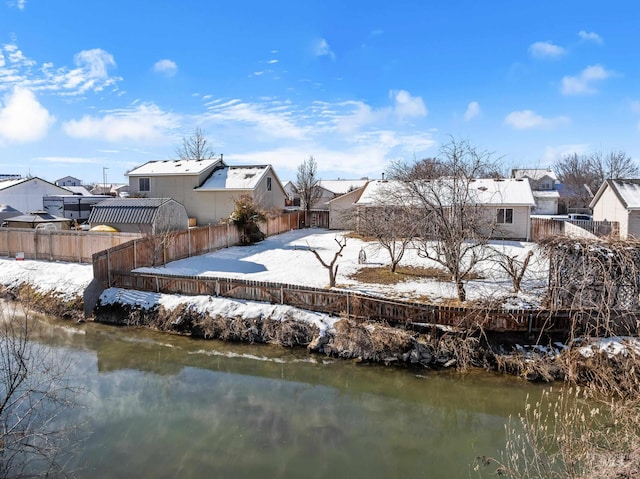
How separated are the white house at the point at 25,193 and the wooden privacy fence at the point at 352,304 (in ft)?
76.1

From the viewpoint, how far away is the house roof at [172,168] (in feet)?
108

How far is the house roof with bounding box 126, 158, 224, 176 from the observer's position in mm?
32875

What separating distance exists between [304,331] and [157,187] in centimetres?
2408

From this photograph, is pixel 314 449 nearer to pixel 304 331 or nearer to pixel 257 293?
pixel 304 331

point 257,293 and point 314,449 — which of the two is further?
point 257,293

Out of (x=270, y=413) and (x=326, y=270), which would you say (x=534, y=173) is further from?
(x=270, y=413)

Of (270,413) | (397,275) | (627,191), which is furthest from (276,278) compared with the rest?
Answer: (627,191)

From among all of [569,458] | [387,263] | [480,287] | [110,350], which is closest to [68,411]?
[110,350]

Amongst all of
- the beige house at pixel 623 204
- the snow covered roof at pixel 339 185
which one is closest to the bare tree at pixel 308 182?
the snow covered roof at pixel 339 185

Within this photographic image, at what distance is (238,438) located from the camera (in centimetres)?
869

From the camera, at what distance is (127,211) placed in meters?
21.5

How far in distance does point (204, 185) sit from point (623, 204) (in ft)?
87.9

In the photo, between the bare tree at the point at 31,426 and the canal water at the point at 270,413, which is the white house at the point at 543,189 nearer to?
the canal water at the point at 270,413

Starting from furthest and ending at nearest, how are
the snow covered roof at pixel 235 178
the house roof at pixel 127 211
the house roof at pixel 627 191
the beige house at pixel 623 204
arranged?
the snow covered roof at pixel 235 178 < the house roof at pixel 627 191 < the beige house at pixel 623 204 < the house roof at pixel 127 211
